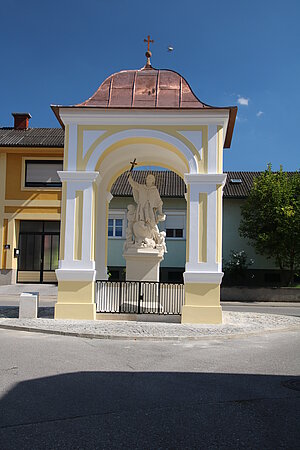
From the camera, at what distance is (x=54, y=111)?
14.1m

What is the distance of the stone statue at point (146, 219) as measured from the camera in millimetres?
15531

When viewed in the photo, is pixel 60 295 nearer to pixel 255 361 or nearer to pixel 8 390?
pixel 255 361

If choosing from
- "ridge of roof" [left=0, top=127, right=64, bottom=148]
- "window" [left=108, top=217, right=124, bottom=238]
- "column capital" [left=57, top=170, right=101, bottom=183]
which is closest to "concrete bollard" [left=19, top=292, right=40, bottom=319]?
"column capital" [left=57, top=170, right=101, bottom=183]

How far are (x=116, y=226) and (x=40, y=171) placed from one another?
19.0 ft

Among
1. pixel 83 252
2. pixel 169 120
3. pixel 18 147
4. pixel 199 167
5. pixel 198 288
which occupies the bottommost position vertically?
pixel 198 288

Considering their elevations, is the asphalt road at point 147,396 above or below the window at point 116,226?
below

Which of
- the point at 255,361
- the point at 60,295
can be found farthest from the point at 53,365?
the point at 60,295

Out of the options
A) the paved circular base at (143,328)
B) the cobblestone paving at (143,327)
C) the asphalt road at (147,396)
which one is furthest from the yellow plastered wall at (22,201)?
the asphalt road at (147,396)

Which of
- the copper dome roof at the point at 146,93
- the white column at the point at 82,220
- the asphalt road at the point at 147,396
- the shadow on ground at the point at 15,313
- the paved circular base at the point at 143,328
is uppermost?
the copper dome roof at the point at 146,93

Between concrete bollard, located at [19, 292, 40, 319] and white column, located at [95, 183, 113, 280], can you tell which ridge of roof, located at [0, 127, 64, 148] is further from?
concrete bollard, located at [19, 292, 40, 319]

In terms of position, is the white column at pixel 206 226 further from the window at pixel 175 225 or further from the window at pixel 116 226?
the window at pixel 116 226

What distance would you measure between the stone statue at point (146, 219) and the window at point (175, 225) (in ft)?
48.8

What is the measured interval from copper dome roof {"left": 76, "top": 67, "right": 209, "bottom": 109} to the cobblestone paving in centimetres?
587

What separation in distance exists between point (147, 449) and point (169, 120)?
10.7 meters
